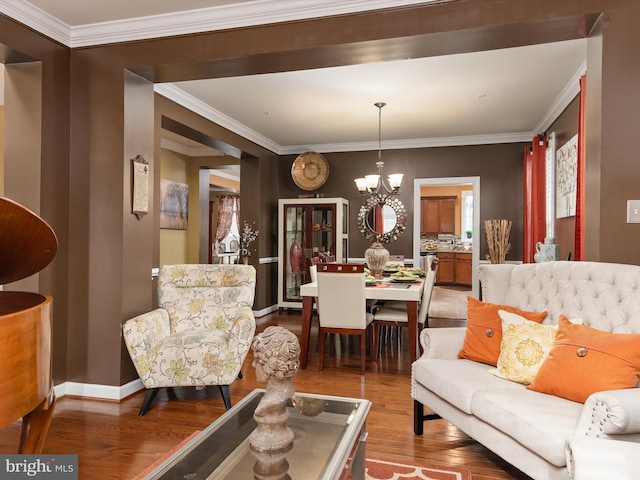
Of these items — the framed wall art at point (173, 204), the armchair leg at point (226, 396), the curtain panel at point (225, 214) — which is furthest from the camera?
the curtain panel at point (225, 214)

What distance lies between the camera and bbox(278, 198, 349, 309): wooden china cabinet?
6566 mm

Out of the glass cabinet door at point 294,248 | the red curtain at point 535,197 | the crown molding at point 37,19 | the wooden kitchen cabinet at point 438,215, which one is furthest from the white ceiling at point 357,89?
the wooden kitchen cabinet at point 438,215

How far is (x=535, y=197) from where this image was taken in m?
5.15

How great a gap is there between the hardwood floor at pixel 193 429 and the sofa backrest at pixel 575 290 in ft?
2.75

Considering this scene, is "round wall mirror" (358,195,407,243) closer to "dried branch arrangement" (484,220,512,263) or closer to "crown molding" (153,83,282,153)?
"dried branch arrangement" (484,220,512,263)

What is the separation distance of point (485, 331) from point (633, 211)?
3.31 ft

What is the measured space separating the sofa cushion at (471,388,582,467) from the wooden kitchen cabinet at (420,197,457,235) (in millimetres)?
9417

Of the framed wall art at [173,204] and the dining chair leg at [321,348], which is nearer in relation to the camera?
the dining chair leg at [321,348]

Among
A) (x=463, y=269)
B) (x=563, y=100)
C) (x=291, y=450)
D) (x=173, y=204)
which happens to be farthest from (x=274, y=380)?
(x=463, y=269)

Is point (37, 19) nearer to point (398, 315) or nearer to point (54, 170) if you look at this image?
point (54, 170)

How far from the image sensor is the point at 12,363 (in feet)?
3.97

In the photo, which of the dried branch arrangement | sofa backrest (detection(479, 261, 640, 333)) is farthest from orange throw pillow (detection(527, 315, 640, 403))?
the dried branch arrangement

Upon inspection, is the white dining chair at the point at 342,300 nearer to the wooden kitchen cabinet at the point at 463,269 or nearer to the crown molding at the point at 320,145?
the crown molding at the point at 320,145

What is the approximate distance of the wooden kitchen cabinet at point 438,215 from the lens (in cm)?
1112
